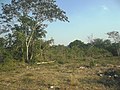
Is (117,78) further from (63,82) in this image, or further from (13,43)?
(13,43)

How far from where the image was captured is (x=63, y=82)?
12961mm

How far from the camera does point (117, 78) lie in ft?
44.8

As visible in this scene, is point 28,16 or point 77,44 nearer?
point 28,16

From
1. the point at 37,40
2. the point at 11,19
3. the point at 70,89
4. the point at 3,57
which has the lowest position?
the point at 70,89

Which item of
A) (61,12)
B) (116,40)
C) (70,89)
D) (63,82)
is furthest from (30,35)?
(116,40)

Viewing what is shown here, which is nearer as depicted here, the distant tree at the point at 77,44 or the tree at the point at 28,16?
the tree at the point at 28,16

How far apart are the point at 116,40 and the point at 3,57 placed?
37153 millimetres

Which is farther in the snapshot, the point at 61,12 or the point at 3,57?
the point at 61,12

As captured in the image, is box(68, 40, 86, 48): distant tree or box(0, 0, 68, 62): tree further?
box(68, 40, 86, 48): distant tree

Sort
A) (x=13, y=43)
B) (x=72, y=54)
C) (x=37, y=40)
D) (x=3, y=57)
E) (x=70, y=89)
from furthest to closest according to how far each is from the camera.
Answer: (x=72, y=54) < (x=37, y=40) < (x=13, y=43) < (x=3, y=57) < (x=70, y=89)

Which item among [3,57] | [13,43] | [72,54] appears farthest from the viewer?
[72,54]

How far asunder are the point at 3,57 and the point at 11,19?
6463mm

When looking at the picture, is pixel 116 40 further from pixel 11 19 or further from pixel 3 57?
pixel 3 57

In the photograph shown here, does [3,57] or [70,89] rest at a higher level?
[3,57]
